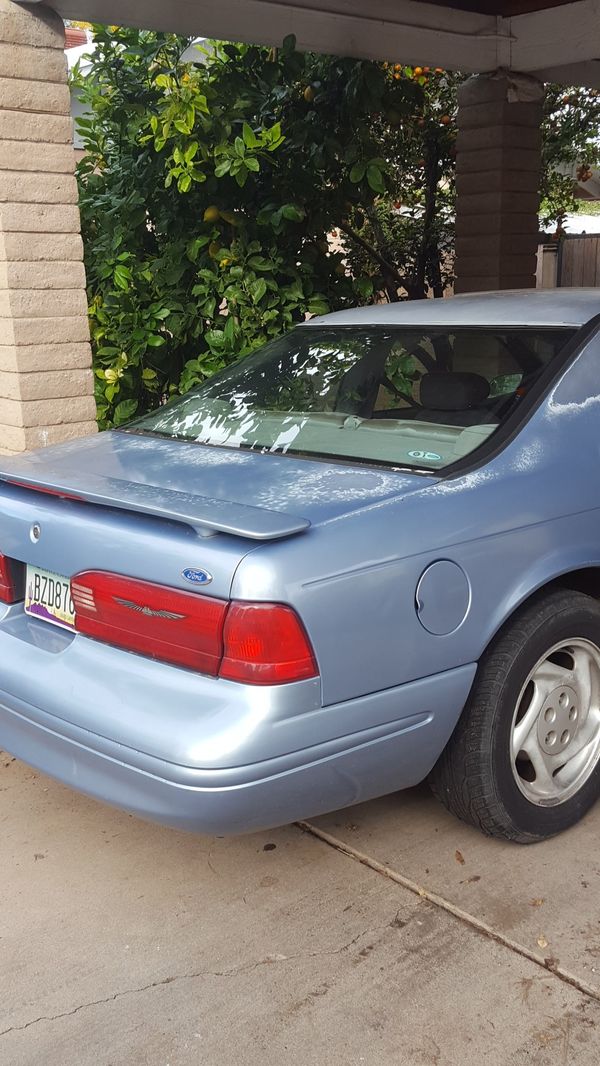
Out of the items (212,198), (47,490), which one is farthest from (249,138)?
(47,490)

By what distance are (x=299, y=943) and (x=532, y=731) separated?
2.89ft

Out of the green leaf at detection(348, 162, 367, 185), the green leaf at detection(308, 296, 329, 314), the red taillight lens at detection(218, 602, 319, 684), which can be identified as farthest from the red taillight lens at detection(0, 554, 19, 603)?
the green leaf at detection(348, 162, 367, 185)

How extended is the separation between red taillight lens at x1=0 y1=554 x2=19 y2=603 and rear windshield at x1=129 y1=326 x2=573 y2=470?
29.5 inches

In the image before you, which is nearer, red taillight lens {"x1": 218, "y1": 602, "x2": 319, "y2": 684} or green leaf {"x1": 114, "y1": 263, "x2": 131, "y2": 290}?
red taillight lens {"x1": 218, "y1": 602, "x2": 319, "y2": 684}

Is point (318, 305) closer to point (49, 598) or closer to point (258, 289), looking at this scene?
point (258, 289)

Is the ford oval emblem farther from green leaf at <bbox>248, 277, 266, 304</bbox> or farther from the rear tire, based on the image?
green leaf at <bbox>248, 277, 266, 304</bbox>

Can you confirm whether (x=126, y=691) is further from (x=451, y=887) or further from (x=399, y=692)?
(x=451, y=887)

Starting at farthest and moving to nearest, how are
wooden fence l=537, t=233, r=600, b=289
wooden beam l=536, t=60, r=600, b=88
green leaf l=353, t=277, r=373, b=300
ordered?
wooden fence l=537, t=233, r=600, b=289, wooden beam l=536, t=60, r=600, b=88, green leaf l=353, t=277, r=373, b=300

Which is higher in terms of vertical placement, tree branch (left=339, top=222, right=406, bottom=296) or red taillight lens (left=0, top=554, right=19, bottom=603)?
tree branch (left=339, top=222, right=406, bottom=296)

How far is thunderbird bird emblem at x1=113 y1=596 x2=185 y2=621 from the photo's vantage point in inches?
96.7

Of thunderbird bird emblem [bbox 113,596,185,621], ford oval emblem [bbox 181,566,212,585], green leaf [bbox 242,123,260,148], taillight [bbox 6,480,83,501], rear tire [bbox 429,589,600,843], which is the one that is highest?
green leaf [bbox 242,123,260,148]

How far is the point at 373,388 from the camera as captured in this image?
3.59 m

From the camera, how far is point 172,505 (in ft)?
8.49

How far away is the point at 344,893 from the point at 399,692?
0.69m
